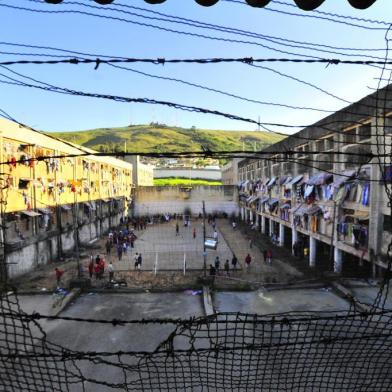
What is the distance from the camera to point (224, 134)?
178500mm

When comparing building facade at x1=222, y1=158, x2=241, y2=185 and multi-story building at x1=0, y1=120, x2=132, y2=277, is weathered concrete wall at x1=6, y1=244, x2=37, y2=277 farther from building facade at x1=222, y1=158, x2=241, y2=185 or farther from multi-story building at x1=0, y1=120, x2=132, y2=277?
building facade at x1=222, y1=158, x2=241, y2=185

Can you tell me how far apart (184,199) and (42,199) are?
2655cm

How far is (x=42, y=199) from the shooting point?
70.0ft

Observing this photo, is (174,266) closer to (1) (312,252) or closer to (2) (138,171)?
(1) (312,252)

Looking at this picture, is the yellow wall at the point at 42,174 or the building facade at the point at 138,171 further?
the building facade at the point at 138,171

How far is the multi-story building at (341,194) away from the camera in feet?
42.8

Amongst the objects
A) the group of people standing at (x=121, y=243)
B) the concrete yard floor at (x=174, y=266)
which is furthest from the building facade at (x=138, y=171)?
the group of people standing at (x=121, y=243)

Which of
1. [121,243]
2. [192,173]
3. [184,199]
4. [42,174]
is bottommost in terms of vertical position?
[121,243]

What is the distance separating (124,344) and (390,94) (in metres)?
12.4

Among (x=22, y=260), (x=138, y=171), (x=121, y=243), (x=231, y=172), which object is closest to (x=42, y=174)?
(x=22, y=260)

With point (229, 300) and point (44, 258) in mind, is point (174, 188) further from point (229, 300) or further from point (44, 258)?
point (229, 300)

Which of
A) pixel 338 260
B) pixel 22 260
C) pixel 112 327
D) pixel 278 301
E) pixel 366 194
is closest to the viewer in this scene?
pixel 112 327

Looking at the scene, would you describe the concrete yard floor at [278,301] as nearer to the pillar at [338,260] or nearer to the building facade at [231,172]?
the pillar at [338,260]

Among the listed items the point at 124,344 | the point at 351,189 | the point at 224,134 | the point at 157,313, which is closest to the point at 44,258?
the point at 157,313
